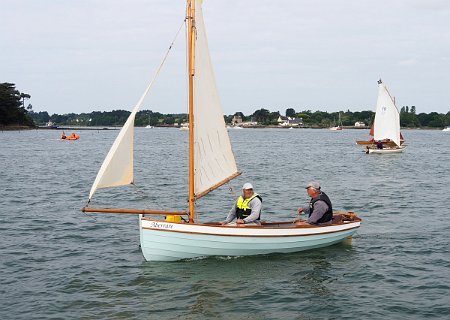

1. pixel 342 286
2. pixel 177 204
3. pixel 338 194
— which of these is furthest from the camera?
pixel 338 194

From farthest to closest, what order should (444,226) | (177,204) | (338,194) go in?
(338,194) < (177,204) < (444,226)

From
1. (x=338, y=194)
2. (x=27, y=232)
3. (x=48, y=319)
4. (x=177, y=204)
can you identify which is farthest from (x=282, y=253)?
(x=338, y=194)

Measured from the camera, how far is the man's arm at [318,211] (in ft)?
62.7

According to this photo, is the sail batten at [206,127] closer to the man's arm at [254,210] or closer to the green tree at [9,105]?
the man's arm at [254,210]

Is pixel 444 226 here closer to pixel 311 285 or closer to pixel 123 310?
pixel 311 285

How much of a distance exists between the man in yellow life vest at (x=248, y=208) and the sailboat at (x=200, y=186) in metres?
0.45

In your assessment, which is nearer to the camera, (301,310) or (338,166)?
(301,310)

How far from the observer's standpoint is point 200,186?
1856 centimetres

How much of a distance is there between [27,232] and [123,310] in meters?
10.9

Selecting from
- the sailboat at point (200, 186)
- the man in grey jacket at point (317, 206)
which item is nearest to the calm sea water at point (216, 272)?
the sailboat at point (200, 186)

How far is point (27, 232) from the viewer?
2328cm

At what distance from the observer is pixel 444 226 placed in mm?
24734

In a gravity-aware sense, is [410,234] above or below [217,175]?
below

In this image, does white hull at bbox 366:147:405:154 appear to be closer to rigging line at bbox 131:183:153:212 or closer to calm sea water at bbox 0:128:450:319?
calm sea water at bbox 0:128:450:319
